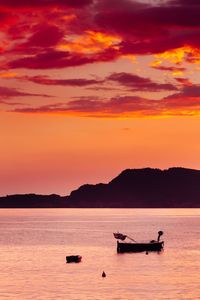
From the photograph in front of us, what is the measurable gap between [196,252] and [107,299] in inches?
3240

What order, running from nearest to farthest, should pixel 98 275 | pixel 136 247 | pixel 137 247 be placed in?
pixel 98 275 < pixel 136 247 < pixel 137 247

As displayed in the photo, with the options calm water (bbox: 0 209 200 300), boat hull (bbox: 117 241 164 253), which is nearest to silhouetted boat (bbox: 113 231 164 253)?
boat hull (bbox: 117 241 164 253)

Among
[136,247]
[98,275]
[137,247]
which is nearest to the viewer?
[98,275]

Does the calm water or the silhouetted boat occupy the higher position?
the silhouetted boat

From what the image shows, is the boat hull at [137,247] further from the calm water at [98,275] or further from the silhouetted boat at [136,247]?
the calm water at [98,275]

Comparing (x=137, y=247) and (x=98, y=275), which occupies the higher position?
(x=137, y=247)

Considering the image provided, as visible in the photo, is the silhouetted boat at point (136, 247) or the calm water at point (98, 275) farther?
the silhouetted boat at point (136, 247)

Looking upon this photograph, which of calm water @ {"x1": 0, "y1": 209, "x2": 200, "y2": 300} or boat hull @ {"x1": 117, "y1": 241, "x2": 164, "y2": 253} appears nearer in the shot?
calm water @ {"x1": 0, "y1": 209, "x2": 200, "y2": 300}

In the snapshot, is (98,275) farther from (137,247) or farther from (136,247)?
(137,247)

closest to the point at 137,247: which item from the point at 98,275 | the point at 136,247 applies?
the point at 136,247

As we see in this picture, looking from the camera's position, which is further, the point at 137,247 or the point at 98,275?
the point at 137,247

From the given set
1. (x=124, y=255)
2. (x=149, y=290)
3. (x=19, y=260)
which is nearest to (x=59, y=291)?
(x=149, y=290)

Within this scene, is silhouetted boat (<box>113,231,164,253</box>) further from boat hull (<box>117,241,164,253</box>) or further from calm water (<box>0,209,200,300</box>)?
calm water (<box>0,209,200,300</box>)

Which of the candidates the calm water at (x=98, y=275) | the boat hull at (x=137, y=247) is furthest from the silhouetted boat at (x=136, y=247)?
the calm water at (x=98, y=275)
